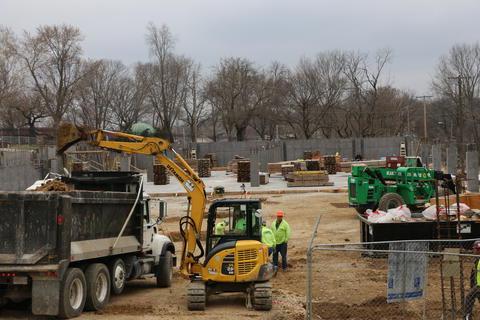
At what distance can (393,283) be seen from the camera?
8.02 m

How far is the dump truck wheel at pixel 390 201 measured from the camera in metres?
22.6

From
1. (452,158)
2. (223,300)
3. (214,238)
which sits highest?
(452,158)

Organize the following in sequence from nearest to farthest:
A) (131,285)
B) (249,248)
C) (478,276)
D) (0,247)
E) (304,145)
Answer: (478,276) → (0,247) → (249,248) → (131,285) → (304,145)

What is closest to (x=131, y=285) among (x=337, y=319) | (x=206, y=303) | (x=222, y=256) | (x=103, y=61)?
(x=206, y=303)

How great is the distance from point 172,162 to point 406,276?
5261 mm

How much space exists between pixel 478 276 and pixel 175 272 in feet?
28.2

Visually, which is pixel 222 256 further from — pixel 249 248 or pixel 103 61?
pixel 103 61

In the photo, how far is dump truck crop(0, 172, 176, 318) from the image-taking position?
909 cm

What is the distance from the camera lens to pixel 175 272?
14.9 meters

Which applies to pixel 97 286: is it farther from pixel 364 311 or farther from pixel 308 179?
pixel 308 179

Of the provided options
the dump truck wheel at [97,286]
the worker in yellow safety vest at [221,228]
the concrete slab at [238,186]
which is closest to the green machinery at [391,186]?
the worker in yellow safety vest at [221,228]

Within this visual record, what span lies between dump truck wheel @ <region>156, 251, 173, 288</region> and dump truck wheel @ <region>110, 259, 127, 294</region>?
141cm

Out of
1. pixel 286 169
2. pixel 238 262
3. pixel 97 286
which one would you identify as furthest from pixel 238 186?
pixel 97 286

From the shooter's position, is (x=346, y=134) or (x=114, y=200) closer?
(x=114, y=200)
